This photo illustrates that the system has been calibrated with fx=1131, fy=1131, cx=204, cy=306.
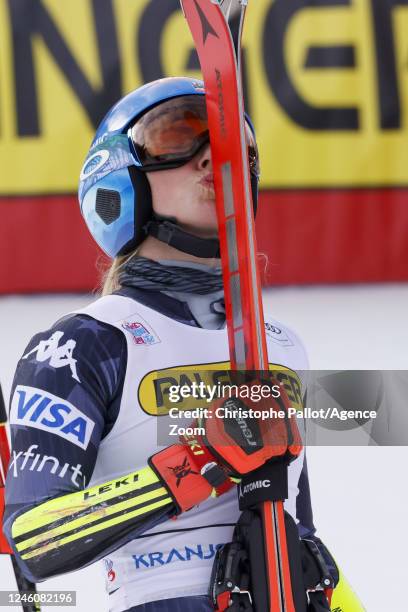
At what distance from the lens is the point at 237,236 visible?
1.53 m

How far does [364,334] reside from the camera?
412 cm

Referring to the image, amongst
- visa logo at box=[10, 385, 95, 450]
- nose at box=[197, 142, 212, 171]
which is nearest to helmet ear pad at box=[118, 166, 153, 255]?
nose at box=[197, 142, 212, 171]

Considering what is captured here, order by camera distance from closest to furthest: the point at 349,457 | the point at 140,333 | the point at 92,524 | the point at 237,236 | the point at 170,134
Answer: the point at 92,524 < the point at 237,236 < the point at 140,333 < the point at 170,134 < the point at 349,457

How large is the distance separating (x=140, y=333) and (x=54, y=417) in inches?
8.4

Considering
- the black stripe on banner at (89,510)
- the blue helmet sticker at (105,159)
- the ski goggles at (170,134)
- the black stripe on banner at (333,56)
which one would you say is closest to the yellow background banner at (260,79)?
the black stripe on banner at (333,56)

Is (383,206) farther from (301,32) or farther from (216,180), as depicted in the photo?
(216,180)

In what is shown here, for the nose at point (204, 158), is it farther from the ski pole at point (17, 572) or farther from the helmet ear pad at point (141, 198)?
the ski pole at point (17, 572)

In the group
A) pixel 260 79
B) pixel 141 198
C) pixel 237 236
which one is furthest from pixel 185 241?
pixel 260 79

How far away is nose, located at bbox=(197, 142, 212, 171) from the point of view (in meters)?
1.71

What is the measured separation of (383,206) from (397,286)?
0.35 metres

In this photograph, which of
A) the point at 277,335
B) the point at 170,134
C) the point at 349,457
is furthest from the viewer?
the point at 349,457

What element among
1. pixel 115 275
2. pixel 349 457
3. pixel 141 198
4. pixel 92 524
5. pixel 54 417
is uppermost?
pixel 141 198

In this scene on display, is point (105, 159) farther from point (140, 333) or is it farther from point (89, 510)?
point (89, 510)

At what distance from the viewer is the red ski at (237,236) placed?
1516 millimetres
